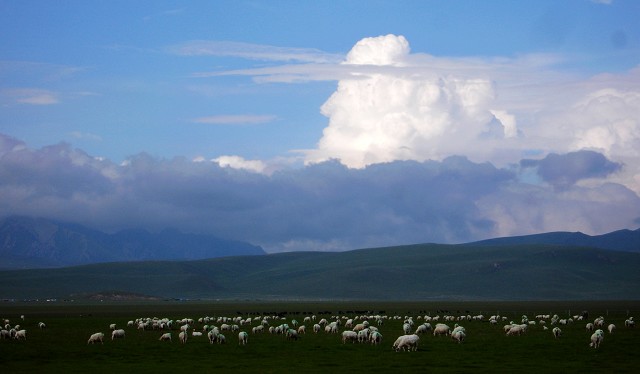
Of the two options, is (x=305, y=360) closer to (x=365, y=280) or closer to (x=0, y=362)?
(x=0, y=362)

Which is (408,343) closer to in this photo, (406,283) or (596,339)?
(596,339)

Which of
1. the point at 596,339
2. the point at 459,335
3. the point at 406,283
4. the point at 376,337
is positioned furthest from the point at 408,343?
the point at 406,283

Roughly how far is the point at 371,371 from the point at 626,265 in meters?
179

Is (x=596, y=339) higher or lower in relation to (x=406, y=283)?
lower

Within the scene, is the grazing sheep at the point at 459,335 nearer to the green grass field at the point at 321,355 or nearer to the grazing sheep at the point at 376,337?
the green grass field at the point at 321,355

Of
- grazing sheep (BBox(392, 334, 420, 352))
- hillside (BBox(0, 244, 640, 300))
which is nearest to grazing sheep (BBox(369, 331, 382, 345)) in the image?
grazing sheep (BBox(392, 334, 420, 352))

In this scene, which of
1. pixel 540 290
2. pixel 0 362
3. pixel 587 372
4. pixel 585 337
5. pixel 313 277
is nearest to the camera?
pixel 587 372

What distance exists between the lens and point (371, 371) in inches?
1125

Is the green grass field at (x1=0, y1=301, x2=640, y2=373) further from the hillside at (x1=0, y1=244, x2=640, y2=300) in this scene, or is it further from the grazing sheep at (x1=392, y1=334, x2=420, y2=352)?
the hillside at (x1=0, y1=244, x2=640, y2=300)

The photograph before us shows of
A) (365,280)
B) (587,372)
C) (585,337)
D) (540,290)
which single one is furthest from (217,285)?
(587,372)

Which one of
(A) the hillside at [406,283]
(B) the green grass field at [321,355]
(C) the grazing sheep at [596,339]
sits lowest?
(B) the green grass field at [321,355]

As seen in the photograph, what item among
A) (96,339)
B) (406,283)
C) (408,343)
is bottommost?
(408,343)

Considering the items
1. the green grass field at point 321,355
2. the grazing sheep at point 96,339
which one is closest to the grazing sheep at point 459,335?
the green grass field at point 321,355

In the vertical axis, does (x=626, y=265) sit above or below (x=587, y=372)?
above
